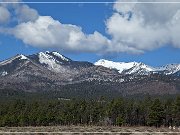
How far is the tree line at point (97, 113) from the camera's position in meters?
139

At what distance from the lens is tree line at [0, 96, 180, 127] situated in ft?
455

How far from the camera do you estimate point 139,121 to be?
522 feet

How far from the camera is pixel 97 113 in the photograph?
548ft

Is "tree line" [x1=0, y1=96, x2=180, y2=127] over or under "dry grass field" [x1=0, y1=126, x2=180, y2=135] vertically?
over

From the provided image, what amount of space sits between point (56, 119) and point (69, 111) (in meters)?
6.75

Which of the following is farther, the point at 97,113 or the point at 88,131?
the point at 97,113

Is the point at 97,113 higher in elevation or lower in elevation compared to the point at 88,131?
higher

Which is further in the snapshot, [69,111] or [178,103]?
[69,111]

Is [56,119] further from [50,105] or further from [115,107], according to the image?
[115,107]

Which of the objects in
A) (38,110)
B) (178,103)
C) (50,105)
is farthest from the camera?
(50,105)

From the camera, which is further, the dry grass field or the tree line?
the tree line

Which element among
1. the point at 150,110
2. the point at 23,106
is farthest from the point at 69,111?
the point at 150,110

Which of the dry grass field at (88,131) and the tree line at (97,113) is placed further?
the tree line at (97,113)

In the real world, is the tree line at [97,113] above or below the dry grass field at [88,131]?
above
